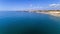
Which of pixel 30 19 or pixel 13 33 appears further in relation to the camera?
pixel 30 19

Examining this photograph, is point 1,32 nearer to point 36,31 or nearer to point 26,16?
point 36,31

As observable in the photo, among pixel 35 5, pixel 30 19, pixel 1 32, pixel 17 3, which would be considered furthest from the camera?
pixel 30 19

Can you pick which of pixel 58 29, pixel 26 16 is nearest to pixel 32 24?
pixel 26 16

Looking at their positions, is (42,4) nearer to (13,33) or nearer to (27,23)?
(27,23)

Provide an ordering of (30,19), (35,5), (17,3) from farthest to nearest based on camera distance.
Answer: (30,19)
(35,5)
(17,3)

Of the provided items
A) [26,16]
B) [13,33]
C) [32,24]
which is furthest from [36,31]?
[26,16]

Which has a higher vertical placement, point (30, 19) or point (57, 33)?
point (30, 19)

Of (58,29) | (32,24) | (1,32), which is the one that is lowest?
(1,32)
